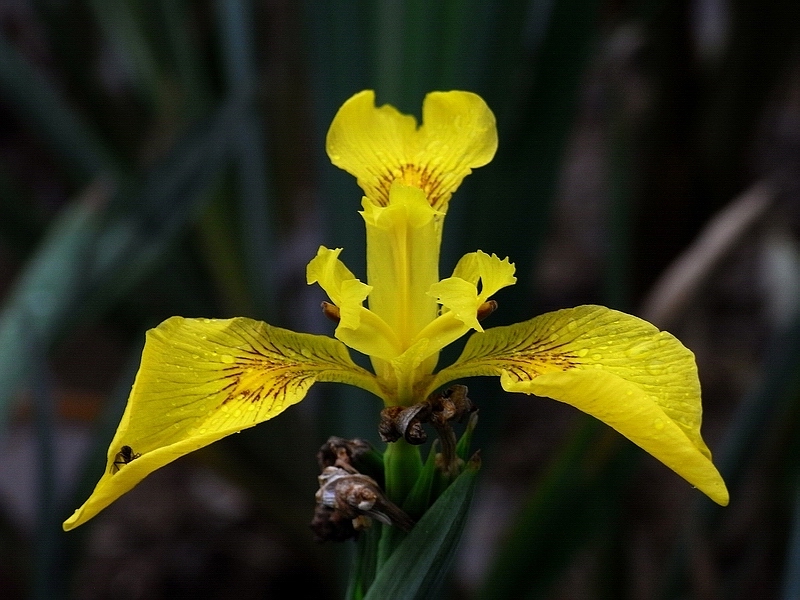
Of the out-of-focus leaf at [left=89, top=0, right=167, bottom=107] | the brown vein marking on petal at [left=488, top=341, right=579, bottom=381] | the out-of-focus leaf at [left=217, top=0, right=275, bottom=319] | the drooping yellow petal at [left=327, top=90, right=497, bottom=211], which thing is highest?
the out-of-focus leaf at [left=89, top=0, right=167, bottom=107]

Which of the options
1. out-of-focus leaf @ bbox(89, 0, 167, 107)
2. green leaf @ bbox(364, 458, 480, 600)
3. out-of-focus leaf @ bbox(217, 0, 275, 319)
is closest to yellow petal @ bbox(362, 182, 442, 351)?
green leaf @ bbox(364, 458, 480, 600)

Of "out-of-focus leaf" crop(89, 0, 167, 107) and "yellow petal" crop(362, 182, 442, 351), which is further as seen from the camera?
"out-of-focus leaf" crop(89, 0, 167, 107)

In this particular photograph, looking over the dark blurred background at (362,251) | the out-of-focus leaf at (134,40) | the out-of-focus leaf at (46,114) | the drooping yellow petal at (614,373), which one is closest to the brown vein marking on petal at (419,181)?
the drooping yellow petal at (614,373)

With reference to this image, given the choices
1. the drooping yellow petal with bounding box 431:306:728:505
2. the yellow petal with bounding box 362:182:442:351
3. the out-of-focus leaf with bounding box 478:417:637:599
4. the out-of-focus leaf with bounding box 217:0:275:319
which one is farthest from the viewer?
the out-of-focus leaf with bounding box 217:0:275:319

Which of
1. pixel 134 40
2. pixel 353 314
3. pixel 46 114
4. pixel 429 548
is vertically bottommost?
pixel 429 548

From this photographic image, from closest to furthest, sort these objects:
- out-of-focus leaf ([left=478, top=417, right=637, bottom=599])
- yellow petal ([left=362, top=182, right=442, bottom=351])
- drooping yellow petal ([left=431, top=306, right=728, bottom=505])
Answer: drooping yellow petal ([left=431, top=306, right=728, bottom=505])
yellow petal ([left=362, top=182, right=442, bottom=351])
out-of-focus leaf ([left=478, top=417, right=637, bottom=599])

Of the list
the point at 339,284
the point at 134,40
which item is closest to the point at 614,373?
the point at 339,284

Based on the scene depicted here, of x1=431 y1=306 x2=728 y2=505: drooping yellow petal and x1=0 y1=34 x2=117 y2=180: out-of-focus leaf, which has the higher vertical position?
x1=0 y1=34 x2=117 y2=180: out-of-focus leaf

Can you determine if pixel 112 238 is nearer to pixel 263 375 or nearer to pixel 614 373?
pixel 263 375

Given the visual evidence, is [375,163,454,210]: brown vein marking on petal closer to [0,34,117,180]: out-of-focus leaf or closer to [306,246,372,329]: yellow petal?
[306,246,372,329]: yellow petal
